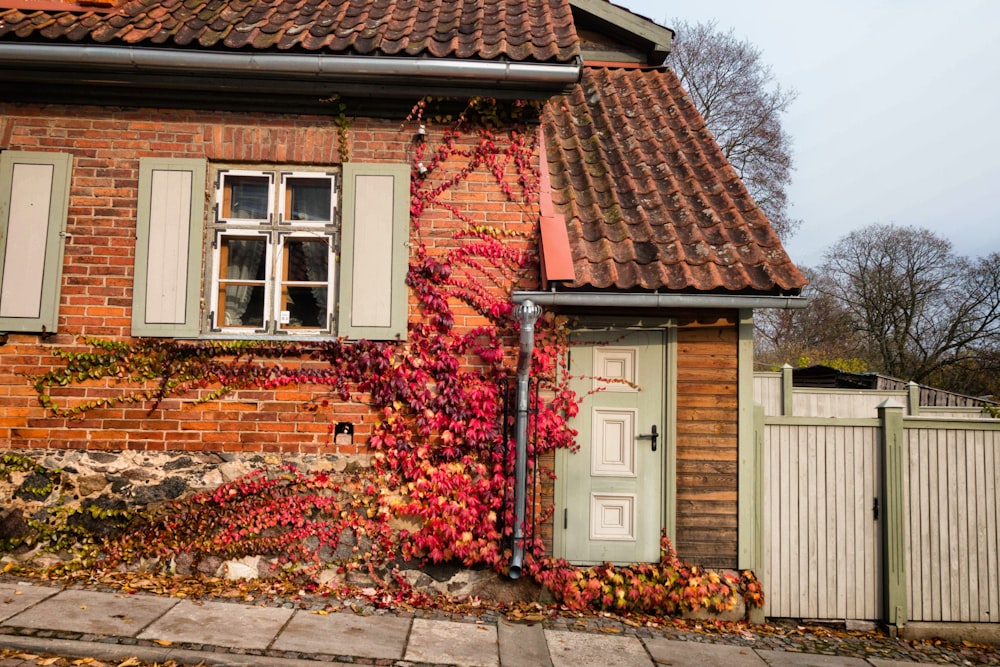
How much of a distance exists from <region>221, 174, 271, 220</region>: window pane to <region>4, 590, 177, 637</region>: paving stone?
3003mm

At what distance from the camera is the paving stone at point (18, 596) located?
4469 mm

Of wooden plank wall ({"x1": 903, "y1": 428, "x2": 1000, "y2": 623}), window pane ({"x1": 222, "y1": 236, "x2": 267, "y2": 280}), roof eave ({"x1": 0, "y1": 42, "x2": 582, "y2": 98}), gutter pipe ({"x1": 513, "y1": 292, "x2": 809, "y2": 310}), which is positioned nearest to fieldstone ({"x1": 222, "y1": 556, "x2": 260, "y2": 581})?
window pane ({"x1": 222, "y1": 236, "x2": 267, "y2": 280})

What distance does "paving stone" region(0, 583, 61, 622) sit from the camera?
14.7 ft

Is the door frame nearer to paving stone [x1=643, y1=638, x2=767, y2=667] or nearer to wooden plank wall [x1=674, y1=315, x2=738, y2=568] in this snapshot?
wooden plank wall [x1=674, y1=315, x2=738, y2=568]

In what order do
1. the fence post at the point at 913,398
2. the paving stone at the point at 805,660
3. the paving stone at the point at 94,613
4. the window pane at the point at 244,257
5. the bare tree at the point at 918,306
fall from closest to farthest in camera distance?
the paving stone at the point at 94,613 < the paving stone at the point at 805,660 < the window pane at the point at 244,257 < the fence post at the point at 913,398 < the bare tree at the point at 918,306

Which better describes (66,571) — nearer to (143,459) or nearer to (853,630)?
(143,459)

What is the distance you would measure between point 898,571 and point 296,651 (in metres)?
4.84

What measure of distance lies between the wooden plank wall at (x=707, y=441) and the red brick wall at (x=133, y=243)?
1.73 metres

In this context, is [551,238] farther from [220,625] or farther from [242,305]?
[220,625]

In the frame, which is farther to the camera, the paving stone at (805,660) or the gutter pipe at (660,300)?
the gutter pipe at (660,300)

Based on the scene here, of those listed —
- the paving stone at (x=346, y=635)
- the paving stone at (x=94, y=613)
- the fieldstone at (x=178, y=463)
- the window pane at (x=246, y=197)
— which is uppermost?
the window pane at (x=246, y=197)

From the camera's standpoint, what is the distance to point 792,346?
34.7 m

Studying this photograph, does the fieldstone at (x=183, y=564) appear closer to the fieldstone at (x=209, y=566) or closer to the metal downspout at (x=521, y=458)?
the fieldstone at (x=209, y=566)

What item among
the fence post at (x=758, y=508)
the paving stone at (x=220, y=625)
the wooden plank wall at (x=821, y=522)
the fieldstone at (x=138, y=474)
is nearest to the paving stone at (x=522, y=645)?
the paving stone at (x=220, y=625)
